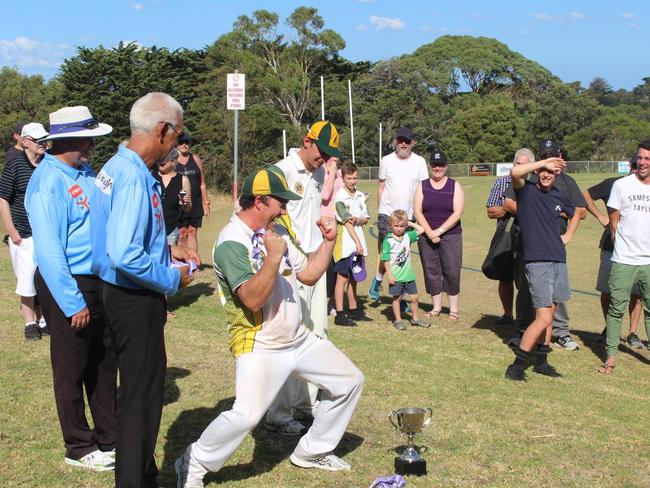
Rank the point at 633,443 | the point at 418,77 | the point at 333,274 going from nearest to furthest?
the point at 633,443
the point at 333,274
the point at 418,77

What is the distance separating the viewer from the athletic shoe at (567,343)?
895 centimetres

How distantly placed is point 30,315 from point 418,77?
73483mm

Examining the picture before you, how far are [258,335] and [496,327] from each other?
19.8 feet

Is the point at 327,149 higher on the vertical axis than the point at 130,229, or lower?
higher

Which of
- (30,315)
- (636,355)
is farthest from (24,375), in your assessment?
(636,355)

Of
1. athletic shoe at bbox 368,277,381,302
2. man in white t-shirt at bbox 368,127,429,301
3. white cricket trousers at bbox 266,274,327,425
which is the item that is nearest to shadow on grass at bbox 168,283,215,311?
athletic shoe at bbox 368,277,381,302

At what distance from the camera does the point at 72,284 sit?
468cm

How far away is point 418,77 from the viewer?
259 feet

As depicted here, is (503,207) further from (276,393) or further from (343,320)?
(276,393)

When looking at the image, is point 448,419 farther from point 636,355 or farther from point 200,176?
point 200,176

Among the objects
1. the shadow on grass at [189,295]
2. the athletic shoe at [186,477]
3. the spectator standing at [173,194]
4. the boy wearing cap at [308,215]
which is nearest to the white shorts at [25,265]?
the spectator standing at [173,194]

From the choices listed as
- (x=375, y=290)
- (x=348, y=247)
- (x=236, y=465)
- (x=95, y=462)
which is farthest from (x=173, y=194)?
(x=236, y=465)

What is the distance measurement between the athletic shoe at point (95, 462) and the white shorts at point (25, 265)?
3.98m

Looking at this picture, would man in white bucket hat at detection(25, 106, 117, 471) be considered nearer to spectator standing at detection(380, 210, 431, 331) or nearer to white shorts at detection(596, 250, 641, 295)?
spectator standing at detection(380, 210, 431, 331)
